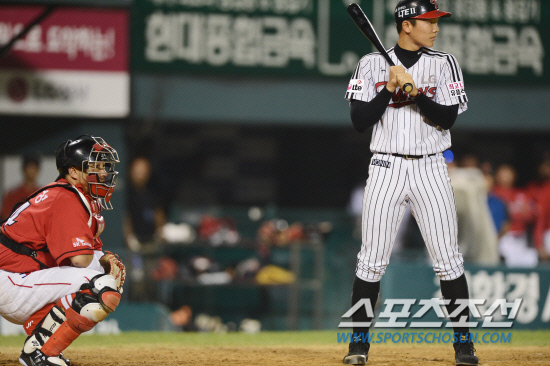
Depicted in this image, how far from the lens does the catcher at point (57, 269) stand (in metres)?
4.01

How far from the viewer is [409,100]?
443cm

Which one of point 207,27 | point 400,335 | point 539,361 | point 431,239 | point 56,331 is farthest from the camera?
point 207,27

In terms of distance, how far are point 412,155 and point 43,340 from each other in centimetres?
216

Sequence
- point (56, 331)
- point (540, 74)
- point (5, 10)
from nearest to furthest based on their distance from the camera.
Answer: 1. point (56, 331)
2. point (5, 10)
3. point (540, 74)

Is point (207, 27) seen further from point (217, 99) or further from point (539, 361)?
point (539, 361)

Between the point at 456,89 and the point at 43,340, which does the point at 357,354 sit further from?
the point at 43,340

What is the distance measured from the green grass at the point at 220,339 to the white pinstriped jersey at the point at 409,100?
88.3 inches

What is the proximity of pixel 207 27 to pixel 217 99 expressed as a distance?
0.96 m

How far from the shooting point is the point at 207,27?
9.45m

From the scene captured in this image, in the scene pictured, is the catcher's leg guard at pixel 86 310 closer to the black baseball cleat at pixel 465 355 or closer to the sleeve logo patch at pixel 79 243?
the sleeve logo patch at pixel 79 243

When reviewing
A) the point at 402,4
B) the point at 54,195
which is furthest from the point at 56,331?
the point at 402,4

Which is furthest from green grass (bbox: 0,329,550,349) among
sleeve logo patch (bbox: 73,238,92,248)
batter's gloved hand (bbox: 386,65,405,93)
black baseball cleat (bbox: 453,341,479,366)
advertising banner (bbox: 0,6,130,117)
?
advertising banner (bbox: 0,6,130,117)

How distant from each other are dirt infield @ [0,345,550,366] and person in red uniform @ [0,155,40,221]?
11.1ft

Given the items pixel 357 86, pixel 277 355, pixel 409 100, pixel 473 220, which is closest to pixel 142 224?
pixel 473 220
